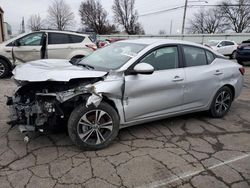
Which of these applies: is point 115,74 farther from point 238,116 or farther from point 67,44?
point 67,44

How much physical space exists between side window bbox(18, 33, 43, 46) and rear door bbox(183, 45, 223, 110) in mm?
5956

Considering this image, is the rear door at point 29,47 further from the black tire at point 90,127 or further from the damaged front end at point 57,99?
the black tire at point 90,127

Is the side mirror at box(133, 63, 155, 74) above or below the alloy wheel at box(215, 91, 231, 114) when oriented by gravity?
above

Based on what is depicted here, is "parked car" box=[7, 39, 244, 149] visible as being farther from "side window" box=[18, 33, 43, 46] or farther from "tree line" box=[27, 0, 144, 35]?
"tree line" box=[27, 0, 144, 35]

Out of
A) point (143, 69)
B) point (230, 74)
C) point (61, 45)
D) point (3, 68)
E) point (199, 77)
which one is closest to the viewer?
point (143, 69)

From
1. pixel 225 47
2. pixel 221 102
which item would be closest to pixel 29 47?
pixel 221 102

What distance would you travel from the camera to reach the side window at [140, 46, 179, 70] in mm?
4184

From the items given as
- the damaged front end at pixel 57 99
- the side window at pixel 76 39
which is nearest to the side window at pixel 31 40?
the side window at pixel 76 39

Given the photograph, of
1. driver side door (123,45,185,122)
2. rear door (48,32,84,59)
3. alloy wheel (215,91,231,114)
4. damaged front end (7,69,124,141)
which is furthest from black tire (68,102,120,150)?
rear door (48,32,84,59)

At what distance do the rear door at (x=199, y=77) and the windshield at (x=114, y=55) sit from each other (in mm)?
955

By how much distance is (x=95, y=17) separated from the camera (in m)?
59.0

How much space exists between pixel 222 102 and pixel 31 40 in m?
6.60

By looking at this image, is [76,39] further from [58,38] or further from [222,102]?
[222,102]

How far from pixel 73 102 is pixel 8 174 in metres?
1.18
